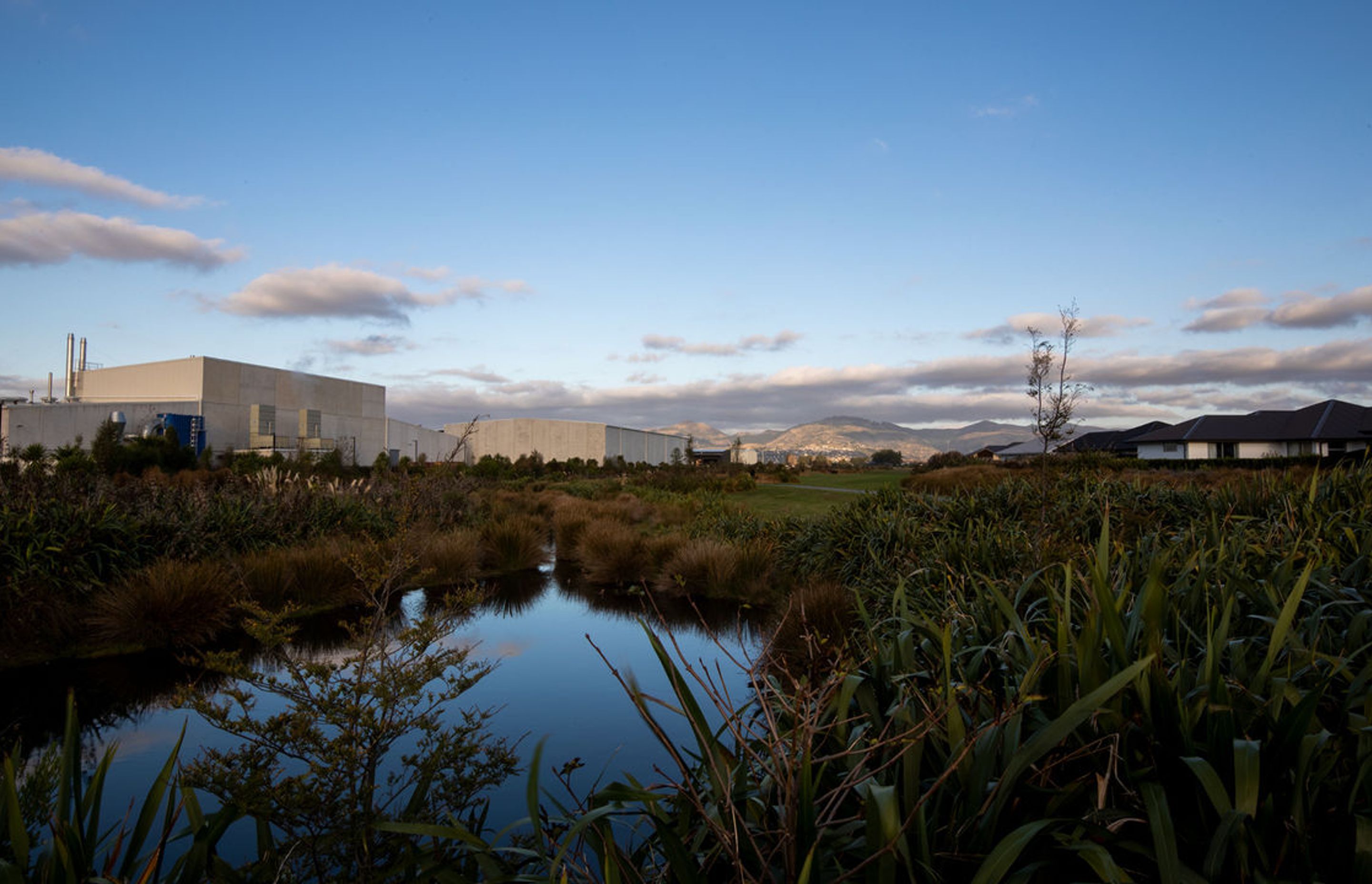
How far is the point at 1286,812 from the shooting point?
5.90 feet

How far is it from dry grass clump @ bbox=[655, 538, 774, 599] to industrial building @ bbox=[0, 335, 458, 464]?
95.3 ft

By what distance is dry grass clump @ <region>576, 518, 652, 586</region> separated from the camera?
10.8m

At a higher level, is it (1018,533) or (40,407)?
(40,407)

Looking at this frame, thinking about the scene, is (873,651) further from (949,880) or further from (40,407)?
(40,407)

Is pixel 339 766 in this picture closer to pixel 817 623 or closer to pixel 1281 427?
pixel 817 623

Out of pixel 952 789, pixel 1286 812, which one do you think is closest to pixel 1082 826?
pixel 952 789

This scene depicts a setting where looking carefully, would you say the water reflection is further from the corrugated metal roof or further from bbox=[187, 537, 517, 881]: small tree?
the corrugated metal roof

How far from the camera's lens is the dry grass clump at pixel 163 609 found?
20.4ft

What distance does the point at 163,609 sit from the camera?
634 centimetres

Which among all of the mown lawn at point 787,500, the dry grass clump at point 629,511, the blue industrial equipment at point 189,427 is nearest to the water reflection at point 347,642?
the dry grass clump at point 629,511

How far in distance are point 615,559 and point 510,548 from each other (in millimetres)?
2137

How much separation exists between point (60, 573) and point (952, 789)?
799cm

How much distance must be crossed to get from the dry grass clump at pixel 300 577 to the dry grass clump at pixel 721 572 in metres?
3.92

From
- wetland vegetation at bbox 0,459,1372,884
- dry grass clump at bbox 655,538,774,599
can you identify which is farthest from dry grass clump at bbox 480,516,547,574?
wetland vegetation at bbox 0,459,1372,884
